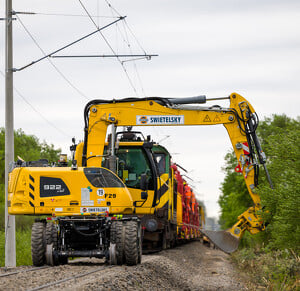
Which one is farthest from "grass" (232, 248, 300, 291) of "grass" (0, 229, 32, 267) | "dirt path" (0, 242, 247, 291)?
"grass" (0, 229, 32, 267)

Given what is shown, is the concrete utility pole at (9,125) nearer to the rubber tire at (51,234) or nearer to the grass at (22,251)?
the grass at (22,251)

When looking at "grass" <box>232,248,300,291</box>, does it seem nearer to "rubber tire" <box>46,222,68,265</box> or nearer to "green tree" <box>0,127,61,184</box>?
"rubber tire" <box>46,222,68,265</box>

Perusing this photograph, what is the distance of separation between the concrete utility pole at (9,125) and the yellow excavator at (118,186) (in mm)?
3059

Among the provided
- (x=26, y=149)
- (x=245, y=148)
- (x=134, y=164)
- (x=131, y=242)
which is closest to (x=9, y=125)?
(x=134, y=164)

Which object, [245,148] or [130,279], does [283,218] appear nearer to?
[245,148]

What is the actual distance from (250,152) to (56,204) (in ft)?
21.1

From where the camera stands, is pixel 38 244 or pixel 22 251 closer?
pixel 38 244

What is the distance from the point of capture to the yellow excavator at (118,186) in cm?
1519

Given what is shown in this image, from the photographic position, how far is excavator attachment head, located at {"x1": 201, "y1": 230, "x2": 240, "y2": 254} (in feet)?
69.3

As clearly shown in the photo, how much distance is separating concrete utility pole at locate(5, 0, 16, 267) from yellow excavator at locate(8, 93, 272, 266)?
306 centimetres

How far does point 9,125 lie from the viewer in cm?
2044

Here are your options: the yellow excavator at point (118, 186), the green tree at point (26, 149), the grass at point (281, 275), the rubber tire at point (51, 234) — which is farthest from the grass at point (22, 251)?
the green tree at point (26, 149)

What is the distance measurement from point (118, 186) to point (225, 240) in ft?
23.7

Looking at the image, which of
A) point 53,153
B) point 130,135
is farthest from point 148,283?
point 53,153
